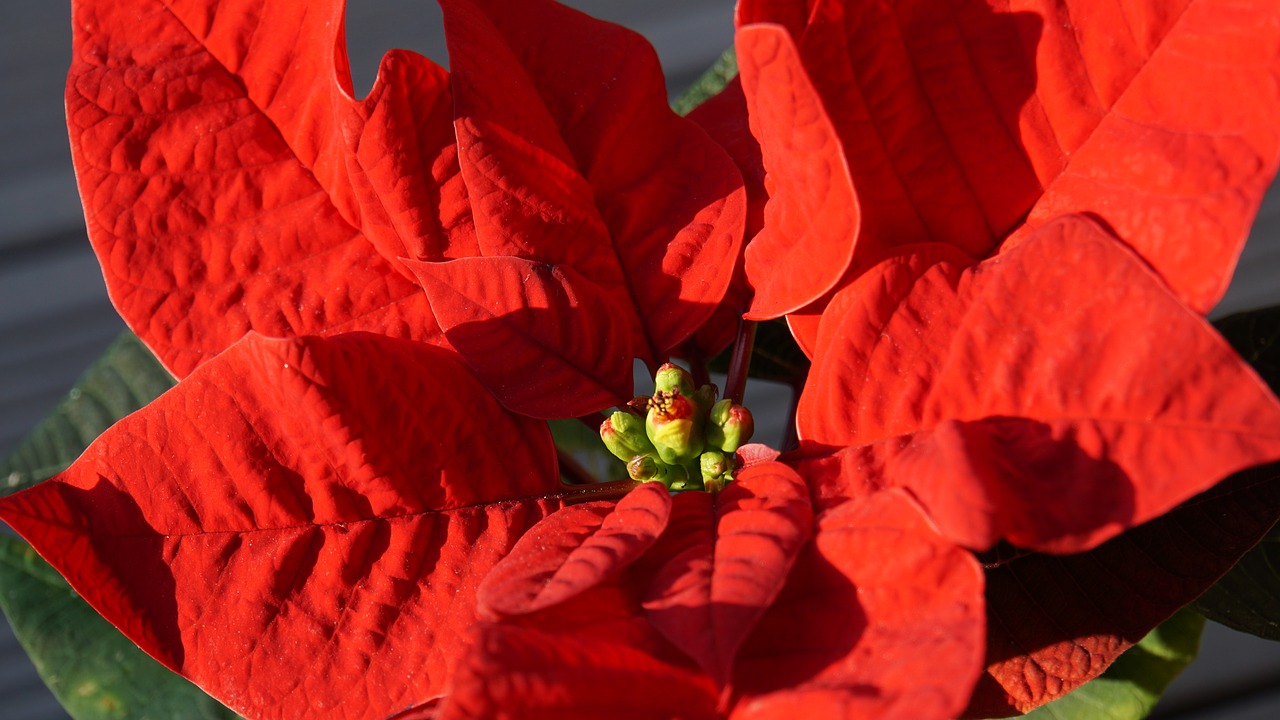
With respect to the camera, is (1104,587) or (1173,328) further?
(1104,587)

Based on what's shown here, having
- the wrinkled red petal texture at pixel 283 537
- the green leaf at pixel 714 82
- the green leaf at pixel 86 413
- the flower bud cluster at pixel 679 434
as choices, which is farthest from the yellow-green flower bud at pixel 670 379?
the green leaf at pixel 86 413

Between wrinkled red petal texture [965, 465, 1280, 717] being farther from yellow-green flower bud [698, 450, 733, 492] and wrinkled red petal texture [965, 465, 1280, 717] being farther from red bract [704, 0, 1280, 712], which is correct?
yellow-green flower bud [698, 450, 733, 492]

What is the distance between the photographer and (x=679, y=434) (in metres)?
0.42

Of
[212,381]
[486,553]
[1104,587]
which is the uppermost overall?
[212,381]

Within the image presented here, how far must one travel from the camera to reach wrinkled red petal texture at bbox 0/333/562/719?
1.24 ft

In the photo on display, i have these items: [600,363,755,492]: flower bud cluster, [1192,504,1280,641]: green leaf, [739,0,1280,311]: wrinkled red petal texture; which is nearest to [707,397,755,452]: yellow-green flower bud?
[600,363,755,492]: flower bud cluster

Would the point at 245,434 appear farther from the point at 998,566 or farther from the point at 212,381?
the point at 998,566

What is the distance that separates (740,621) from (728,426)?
0.51ft

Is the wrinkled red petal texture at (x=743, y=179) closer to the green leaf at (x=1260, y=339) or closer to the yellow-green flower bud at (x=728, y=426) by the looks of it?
the yellow-green flower bud at (x=728, y=426)

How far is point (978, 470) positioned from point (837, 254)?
11cm

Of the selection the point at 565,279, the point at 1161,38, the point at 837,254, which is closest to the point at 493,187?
the point at 565,279

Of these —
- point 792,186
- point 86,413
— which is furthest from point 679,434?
point 86,413

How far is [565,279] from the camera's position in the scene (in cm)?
42

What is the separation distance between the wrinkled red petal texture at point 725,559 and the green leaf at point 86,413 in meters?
0.51
